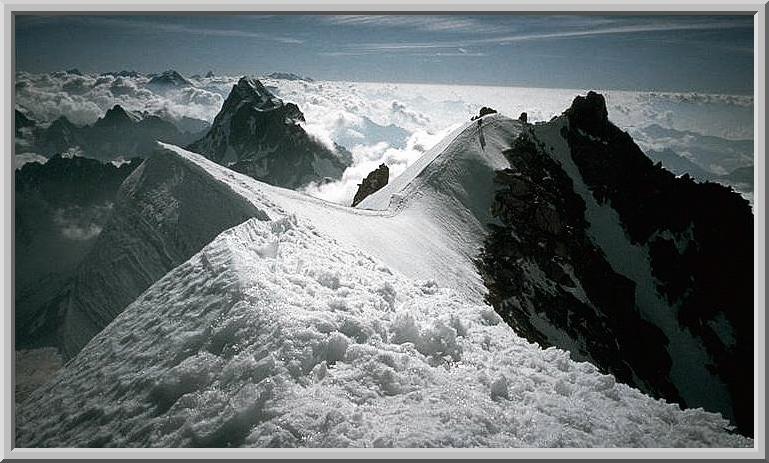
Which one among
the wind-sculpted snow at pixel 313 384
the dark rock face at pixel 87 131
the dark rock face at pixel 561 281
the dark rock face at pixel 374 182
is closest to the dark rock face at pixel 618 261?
the dark rock face at pixel 561 281

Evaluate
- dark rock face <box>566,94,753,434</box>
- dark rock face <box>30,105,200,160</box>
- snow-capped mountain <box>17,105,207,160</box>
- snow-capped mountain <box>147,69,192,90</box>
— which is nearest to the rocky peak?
dark rock face <box>566,94,753,434</box>

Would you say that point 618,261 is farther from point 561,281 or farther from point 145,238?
point 145,238

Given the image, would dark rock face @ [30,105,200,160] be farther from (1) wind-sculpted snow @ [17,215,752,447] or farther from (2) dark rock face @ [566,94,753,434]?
(2) dark rock face @ [566,94,753,434]

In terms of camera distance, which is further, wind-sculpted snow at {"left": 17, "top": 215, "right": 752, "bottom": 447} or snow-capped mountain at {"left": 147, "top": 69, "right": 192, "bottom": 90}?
snow-capped mountain at {"left": 147, "top": 69, "right": 192, "bottom": 90}

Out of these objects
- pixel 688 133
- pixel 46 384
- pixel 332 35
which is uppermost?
pixel 332 35

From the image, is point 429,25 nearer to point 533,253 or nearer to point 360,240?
point 360,240

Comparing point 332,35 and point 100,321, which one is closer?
point 332,35

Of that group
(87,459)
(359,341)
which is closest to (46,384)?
(87,459)
